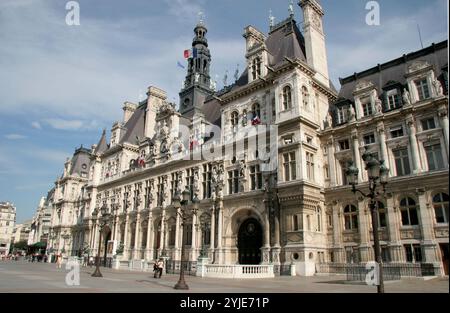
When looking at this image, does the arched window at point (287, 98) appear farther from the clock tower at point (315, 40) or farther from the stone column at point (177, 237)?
the stone column at point (177, 237)

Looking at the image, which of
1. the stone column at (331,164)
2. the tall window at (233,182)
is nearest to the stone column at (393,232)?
the stone column at (331,164)

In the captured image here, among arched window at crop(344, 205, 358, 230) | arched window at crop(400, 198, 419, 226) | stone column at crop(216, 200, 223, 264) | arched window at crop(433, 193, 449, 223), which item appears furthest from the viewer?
stone column at crop(216, 200, 223, 264)

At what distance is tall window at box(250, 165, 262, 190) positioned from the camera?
29.8 m

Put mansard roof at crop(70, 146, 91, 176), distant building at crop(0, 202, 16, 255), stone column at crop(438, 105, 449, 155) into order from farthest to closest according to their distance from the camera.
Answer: distant building at crop(0, 202, 16, 255)
mansard roof at crop(70, 146, 91, 176)
stone column at crop(438, 105, 449, 155)

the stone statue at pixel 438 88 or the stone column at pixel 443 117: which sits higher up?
the stone statue at pixel 438 88

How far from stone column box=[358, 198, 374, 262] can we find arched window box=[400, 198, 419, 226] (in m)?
2.45

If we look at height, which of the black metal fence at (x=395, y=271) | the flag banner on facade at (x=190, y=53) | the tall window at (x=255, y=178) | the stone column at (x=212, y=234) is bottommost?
the black metal fence at (x=395, y=271)

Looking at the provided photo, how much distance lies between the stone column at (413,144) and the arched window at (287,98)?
29.7 feet

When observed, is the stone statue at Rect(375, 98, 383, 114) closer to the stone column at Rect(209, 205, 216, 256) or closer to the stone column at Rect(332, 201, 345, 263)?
the stone column at Rect(332, 201, 345, 263)

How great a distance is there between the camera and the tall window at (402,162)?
81.5 ft

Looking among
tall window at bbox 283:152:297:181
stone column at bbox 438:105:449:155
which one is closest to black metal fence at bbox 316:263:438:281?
tall window at bbox 283:152:297:181

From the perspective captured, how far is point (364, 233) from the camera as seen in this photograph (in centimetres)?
2528

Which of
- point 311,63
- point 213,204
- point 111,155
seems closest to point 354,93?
point 311,63
